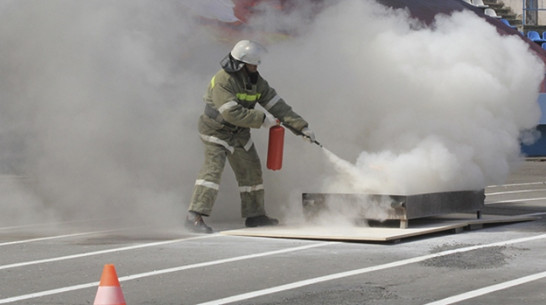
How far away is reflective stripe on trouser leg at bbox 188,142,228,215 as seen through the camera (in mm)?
9695

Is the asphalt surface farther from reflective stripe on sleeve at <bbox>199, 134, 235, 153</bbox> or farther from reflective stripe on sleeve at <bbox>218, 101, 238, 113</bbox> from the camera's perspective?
reflective stripe on sleeve at <bbox>218, 101, 238, 113</bbox>

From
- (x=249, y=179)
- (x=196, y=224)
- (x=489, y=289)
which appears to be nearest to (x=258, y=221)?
(x=249, y=179)

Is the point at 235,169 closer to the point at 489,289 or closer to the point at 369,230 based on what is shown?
the point at 369,230

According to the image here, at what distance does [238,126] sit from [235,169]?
522 millimetres

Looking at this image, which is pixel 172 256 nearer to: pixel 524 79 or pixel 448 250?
pixel 448 250

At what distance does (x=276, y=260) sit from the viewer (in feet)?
25.8

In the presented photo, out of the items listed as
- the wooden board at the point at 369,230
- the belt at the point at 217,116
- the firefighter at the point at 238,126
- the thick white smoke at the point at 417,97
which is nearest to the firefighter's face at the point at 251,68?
the firefighter at the point at 238,126

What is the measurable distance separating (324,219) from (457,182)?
5.19ft

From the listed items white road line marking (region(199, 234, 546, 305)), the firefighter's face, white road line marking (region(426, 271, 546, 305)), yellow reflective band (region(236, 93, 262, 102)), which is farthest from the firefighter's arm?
white road line marking (region(426, 271, 546, 305))

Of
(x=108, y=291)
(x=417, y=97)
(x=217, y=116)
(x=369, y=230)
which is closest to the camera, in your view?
(x=108, y=291)

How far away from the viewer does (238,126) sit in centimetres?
988

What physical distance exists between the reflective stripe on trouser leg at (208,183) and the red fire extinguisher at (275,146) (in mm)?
506

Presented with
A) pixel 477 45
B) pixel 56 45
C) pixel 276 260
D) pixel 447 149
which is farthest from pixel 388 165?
pixel 56 45

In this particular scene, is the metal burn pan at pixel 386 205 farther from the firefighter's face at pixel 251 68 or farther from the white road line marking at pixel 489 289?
the white road line marking at pixel 489 289
